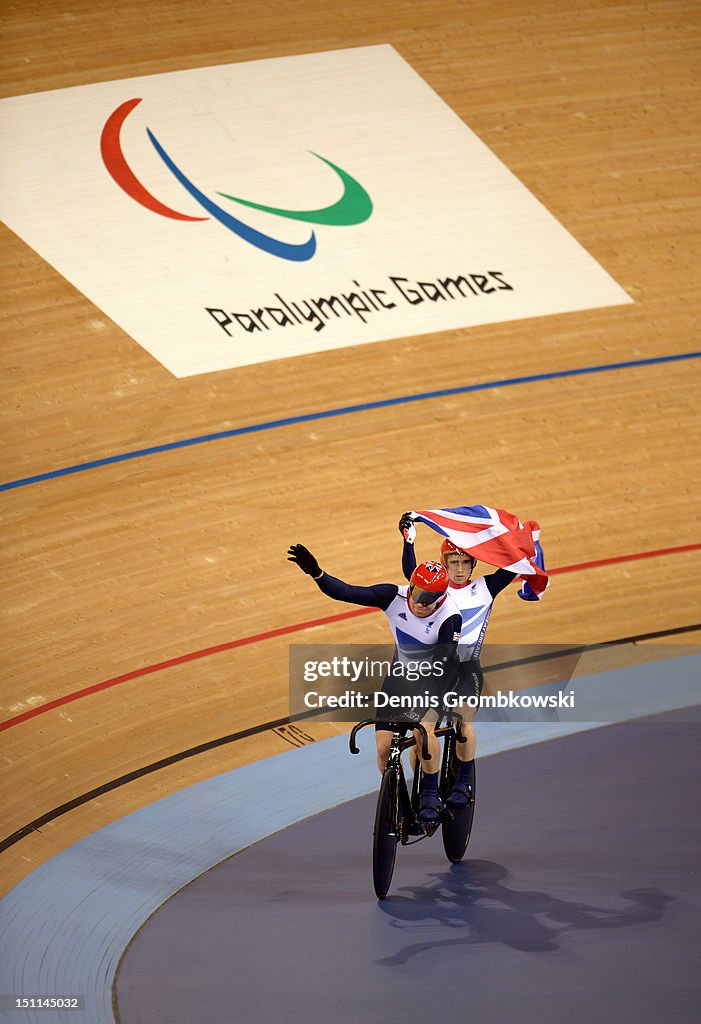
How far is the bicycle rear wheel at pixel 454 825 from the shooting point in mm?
4180

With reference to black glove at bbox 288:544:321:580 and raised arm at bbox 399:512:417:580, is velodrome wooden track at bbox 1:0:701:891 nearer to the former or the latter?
raised arm at bbox 399:512:417:580

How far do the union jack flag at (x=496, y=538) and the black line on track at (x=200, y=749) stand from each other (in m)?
1.24

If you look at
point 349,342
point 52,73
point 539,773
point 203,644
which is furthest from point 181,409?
point 539,773

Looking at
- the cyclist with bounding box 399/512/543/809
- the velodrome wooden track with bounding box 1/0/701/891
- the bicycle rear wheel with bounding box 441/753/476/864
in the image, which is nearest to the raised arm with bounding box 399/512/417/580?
the cyclist with bounding box 399/512/543/809

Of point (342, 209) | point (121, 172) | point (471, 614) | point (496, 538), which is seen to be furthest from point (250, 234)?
point (471, 614)

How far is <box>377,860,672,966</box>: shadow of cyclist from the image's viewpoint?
12.4 feet

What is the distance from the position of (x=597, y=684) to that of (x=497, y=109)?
3933mm

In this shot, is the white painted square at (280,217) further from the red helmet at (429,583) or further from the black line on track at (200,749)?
the red helmet at (429,583)

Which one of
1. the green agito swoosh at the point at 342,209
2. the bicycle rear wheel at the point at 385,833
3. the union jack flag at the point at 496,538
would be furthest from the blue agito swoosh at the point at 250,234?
the bicycle rear wheel at the point at 385,833

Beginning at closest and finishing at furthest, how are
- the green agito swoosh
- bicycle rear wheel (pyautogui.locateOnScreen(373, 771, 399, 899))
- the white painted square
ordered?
1. bicycle rear wheel (pyautogui.locateOnScreen(373, 771, 399, 899))
2. the white painted square
3. the green agito swoosh

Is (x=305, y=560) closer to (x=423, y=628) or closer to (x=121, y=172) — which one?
(x=423, y=628)

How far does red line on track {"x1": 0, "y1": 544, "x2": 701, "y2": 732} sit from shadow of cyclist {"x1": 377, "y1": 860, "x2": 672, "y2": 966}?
6.24ft

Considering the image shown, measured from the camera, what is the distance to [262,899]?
13.6 feet

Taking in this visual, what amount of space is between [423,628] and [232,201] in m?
4.00
